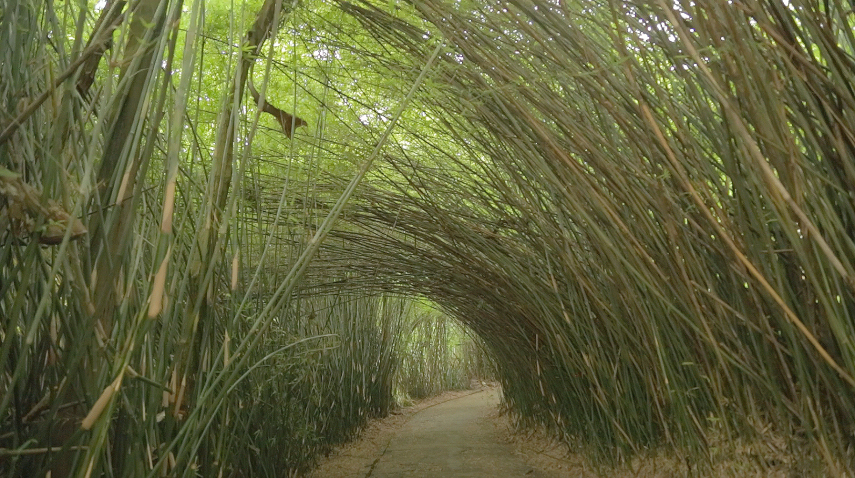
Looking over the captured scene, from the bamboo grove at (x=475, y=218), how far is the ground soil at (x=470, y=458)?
10 centimetres

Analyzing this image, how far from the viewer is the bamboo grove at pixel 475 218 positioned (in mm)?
Answer: 1156

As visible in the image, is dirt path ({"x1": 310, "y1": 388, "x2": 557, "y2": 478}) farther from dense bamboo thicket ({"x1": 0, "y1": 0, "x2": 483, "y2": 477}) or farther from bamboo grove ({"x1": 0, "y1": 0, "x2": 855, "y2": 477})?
dense bamboo thicket ({"x1": 0, "y1": 0, "x2": 483, "y2": 477})

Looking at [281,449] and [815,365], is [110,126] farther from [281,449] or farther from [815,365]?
[281,449]

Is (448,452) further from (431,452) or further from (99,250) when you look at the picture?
Result: (99,250)

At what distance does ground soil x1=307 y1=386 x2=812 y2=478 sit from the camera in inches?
109

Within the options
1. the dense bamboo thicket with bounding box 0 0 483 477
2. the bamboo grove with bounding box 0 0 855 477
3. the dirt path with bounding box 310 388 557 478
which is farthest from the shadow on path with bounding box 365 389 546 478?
the dense bamboo thicket with bounding box 0 0 483 477

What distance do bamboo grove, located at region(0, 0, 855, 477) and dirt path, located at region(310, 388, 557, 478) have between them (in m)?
0.36

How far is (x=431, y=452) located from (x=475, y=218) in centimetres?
200

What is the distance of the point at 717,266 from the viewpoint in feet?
6.52

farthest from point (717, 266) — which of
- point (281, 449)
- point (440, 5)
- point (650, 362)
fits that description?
point (281, 449)

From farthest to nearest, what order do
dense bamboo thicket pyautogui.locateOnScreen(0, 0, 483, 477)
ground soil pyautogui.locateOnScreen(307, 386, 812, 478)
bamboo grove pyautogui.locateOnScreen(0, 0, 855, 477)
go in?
ground soil pyautogui.locateOnScreen(307, 386, 812, 478), bamboo grove pyautogui.locateOnScreen(0, 0, 855, 477), dense bamboo thicket pyautogui.locateOnScreen(0, 0, 483, 477)

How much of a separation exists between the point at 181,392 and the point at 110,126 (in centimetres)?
53

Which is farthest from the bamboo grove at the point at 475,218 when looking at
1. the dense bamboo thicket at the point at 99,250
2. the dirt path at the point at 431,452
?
the dirt path at the point at 431,452

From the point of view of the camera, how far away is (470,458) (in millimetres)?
4559
